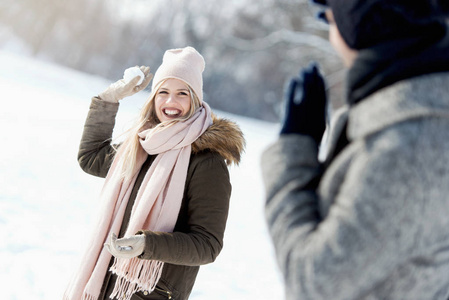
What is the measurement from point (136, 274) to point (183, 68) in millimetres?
879

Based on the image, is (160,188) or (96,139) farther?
(96,139)

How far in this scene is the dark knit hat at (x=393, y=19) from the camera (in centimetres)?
86

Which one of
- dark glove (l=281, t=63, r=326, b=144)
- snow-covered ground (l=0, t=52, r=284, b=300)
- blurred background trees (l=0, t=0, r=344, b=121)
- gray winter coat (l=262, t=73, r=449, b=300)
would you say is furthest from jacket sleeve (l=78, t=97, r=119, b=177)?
blurred background trees (l=0, t=0, r=344, b=121)

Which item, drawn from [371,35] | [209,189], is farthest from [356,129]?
[209,189]

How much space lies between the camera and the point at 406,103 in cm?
81

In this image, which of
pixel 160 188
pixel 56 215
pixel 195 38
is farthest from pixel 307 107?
pixel 195 38

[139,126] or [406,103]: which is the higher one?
[406,103]

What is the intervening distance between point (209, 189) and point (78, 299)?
0.71 meters

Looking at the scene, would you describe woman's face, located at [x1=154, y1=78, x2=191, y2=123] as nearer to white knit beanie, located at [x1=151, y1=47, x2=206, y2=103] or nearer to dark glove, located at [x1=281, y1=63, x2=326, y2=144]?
white knit beanie, located at [x1=151, y1=47, x2=206, y2=103]

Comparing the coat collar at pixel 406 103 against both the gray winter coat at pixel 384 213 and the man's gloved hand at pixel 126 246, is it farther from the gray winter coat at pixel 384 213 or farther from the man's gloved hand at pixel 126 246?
the man's gloved hand at pixel 126 246

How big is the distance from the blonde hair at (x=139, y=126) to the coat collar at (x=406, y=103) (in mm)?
1085

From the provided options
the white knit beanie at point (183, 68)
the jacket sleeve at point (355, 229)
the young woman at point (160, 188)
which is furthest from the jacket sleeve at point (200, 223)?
the jacket sleeve at point (355, 229)

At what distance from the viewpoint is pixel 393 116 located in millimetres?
812

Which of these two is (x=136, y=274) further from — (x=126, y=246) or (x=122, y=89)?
(x=122, y=89)
